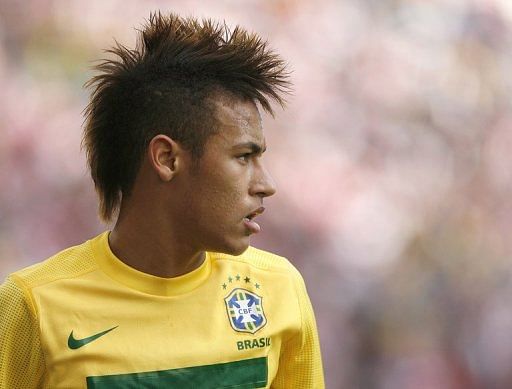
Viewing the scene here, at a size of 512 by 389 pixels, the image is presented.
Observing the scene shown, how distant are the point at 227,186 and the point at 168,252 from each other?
22cm

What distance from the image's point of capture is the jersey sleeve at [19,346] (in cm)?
238

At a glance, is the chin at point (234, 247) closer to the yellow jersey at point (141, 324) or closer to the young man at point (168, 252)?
the young man at point (168, 252)

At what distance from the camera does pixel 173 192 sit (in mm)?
2498

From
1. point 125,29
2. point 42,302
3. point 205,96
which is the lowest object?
point 42,302

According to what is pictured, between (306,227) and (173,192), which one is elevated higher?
(306,227)

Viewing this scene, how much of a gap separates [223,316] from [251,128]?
0.45m

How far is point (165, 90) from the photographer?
2.51 metres

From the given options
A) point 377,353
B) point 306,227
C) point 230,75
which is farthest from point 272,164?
point 230,75

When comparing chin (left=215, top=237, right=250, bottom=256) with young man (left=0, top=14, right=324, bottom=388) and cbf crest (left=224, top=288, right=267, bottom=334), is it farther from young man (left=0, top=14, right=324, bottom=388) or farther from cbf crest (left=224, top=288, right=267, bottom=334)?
cbf crest (left=224, top=288, right=267, bottom=334)

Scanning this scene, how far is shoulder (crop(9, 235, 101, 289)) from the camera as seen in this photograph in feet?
7.99

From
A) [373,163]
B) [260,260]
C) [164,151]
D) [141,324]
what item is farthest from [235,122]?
[373,163]

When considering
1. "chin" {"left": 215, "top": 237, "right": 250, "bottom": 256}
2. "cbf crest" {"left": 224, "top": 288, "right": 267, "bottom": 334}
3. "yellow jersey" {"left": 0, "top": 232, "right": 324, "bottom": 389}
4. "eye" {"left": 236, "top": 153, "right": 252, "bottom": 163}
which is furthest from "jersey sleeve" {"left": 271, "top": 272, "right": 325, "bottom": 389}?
"eye" {"left": 236, "top": 153, "right": 252, "bottom": 163}

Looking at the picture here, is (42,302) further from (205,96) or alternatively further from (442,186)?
(442,186)

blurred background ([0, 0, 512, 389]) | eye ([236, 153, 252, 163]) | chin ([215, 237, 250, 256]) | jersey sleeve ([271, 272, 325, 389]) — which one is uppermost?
blurred background ([0, 0, 512, 389])
